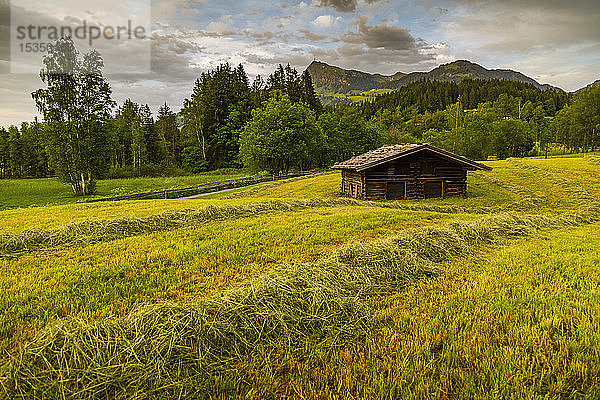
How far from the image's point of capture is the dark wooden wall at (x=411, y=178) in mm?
25359

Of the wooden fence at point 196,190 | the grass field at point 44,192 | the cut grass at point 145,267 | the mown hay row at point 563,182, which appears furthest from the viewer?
the grass field at point 44,192

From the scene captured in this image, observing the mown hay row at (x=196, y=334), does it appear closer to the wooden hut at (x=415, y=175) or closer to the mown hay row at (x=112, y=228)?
the mown hay row at (x=112, y=228)

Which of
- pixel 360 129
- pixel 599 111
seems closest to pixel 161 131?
pixel 360 129

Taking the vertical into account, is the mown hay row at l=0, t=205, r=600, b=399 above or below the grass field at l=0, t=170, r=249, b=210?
below

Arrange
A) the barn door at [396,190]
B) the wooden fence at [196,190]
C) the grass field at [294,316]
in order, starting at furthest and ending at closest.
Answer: the barn door at [396,190], the wooden fence at [196,190], the grass field at [294,316]

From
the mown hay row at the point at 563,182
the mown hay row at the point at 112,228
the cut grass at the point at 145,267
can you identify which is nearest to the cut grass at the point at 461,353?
the cut grass at the point at 145,267

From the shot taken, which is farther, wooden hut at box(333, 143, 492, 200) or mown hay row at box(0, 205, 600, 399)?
wooden hut at box(333, 143, 492, 200)

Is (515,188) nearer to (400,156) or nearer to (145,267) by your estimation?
(400,156)

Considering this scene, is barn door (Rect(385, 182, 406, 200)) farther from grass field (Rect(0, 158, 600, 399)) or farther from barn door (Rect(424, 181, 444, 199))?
grass field (Rect(0, 158, 600, 399))

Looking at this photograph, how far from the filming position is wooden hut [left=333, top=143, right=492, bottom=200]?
25.2 meters

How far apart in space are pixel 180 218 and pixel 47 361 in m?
9.20

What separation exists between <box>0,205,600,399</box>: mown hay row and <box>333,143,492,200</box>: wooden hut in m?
18.9

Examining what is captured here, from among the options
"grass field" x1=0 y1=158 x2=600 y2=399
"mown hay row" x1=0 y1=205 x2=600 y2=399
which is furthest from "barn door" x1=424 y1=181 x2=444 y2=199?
"mown hay row" x1=0 y1=205 x2=600 y2=399

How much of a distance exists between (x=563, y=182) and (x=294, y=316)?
37421mm
